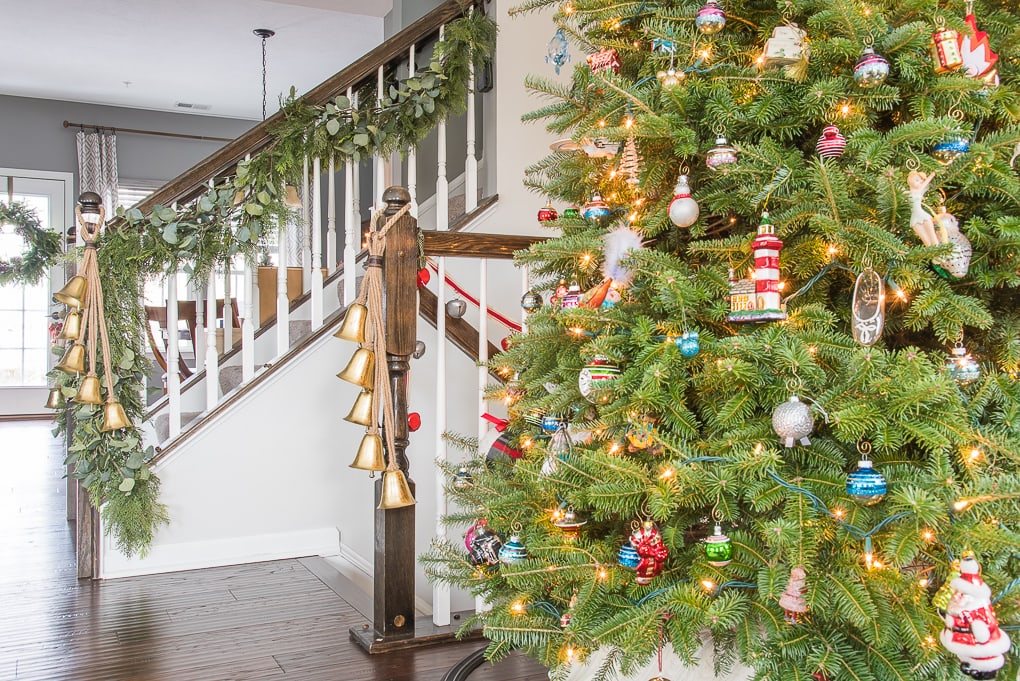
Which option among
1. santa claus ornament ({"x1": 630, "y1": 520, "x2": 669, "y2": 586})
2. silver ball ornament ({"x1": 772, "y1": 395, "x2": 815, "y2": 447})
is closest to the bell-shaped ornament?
santa claus ornament ({"x1": 630, "y1": 520, "x2": 669, "y2": 586})

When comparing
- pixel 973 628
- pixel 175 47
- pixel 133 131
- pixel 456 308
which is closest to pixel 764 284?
pixel 973 628

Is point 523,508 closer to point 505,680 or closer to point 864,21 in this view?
point 505,680

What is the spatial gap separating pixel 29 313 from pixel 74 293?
629 centimetres

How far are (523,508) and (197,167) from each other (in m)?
1.94

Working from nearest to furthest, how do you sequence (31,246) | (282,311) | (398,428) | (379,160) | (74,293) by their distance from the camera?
(398,428) → (74,293) → (282,311) → (379,160) → (31,246)

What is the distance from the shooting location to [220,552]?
3049 millimetres

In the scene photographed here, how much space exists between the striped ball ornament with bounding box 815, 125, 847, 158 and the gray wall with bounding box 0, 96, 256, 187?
8.05m

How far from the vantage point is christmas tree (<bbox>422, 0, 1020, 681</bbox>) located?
118cm

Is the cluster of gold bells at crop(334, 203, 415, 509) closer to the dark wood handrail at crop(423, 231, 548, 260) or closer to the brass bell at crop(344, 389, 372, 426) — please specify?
the brass bell at crop(344, 389, 372, 426)

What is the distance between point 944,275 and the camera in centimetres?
126

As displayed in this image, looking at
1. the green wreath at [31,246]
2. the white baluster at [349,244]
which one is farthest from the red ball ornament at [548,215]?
the green wreath at [31,246]

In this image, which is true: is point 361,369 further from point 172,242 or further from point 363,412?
point 172,242

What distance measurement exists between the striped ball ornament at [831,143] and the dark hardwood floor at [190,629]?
54.9 inches

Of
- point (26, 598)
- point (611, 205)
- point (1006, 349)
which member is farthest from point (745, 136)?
point (26, 598)
